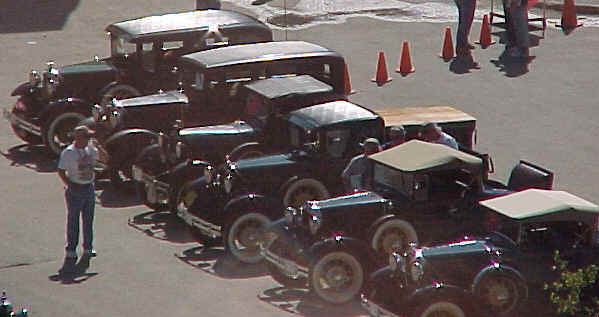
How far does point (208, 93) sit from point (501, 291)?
641cm

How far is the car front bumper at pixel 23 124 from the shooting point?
18.2 metres

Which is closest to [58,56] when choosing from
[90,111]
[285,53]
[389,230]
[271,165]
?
[90,111]

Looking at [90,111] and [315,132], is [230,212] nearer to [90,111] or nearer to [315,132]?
[315,132]

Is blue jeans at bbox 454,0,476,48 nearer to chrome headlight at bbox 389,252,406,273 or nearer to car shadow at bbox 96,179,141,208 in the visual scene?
car shadow at bbox 96,179,141,208

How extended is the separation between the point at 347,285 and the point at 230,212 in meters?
1.91

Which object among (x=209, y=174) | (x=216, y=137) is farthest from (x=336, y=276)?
(x=216, y=137)

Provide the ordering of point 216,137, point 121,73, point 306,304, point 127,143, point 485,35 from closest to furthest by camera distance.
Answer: point 306,304
point 216,137
point 127,143
point 121,73
point 485,35

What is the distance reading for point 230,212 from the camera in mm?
13891

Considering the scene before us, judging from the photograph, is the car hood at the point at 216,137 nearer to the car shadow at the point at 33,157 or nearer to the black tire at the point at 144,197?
the black tire at the point at 144,197

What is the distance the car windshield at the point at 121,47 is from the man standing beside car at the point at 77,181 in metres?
5.56

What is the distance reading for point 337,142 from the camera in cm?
1502

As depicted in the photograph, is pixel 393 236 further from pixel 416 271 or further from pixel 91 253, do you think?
pixel 91 253

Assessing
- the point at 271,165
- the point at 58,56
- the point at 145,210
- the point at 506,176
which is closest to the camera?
the point at 271,165

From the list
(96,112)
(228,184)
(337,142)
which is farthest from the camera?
(96,112)
